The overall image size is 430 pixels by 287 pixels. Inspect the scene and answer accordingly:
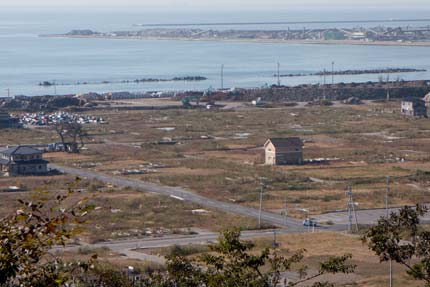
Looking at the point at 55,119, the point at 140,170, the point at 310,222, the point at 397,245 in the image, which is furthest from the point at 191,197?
the point at 55,119

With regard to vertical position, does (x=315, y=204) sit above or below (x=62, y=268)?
below

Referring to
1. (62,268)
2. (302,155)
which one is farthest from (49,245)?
(302,155)

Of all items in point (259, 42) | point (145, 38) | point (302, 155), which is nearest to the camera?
point (302, 155)

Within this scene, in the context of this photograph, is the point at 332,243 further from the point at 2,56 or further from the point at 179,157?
the point at 2,56

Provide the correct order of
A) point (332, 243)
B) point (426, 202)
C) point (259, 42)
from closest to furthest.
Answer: point (332, 243)
point (426, 202)
point (259, 42)

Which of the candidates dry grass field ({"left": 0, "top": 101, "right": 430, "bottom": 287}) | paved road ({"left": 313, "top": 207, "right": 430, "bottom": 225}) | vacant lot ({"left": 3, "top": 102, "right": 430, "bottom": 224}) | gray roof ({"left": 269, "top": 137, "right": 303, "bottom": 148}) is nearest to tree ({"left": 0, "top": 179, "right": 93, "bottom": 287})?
dry grass field ({"left": 0, "top": 101, "right": 430, "bottom": 287})

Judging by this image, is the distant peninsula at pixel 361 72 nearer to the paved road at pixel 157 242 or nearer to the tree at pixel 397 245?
the paved road at pixel 157 242

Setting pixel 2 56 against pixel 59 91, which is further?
pixel 2 56

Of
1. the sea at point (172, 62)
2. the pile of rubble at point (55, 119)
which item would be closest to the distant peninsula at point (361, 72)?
the sea at point (172, 62)

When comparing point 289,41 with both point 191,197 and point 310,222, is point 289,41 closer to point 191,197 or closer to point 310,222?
point 191,197
